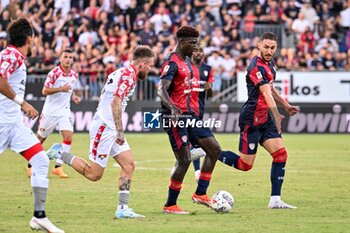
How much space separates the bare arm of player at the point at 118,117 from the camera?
12359mm

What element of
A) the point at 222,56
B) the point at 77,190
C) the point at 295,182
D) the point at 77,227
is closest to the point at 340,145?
the point at 222,56

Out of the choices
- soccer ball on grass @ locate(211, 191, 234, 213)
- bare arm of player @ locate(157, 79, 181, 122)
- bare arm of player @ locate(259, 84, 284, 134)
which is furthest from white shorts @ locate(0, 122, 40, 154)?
bare arm of player @ locate(259, 84, 284, 134)

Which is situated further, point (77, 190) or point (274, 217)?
point (77, 190)

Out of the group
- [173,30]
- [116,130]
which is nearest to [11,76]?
[116,130]

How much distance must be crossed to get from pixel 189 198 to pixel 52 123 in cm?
537

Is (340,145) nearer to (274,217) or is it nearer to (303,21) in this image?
(303,21)

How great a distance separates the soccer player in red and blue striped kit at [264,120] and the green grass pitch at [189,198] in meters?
0.59

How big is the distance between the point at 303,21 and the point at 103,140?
2456cm

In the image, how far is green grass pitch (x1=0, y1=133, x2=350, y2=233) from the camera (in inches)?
472

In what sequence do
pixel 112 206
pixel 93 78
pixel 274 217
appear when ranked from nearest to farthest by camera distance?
pixel 274 217 → pixel 112 206 → pixel 93 78

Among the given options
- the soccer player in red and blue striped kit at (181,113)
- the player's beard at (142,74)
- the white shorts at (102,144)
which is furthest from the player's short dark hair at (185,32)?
the white shorts at (102,144)

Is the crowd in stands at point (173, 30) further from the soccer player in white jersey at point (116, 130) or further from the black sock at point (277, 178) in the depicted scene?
the soccer player in white jersey at point (116, 130)

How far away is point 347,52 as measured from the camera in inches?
1389

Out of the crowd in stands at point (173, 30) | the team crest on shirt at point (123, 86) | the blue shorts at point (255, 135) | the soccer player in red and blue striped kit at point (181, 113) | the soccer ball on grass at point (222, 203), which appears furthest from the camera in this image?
the crowd in stands at point (173, 30)
